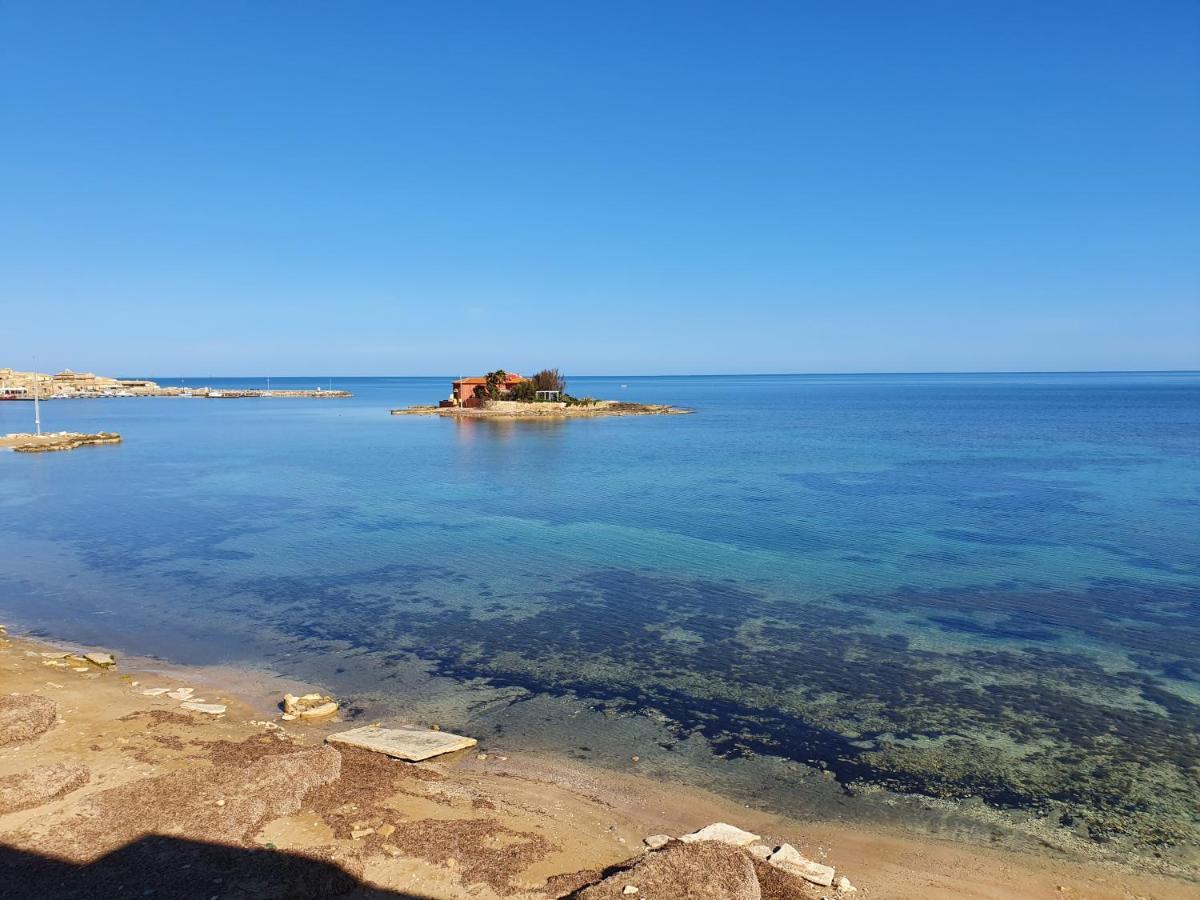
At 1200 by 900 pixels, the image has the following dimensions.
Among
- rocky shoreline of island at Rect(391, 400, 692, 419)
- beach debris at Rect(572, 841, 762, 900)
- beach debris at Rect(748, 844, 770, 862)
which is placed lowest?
Result: beach debris at Rect(748, 844, 770, 862)

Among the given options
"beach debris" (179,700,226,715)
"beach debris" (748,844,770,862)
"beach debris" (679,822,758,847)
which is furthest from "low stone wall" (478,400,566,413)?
"beach debris" (748,844,770,862)

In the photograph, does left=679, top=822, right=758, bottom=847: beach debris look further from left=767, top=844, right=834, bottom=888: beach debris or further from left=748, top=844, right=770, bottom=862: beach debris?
left=767, top=844, right=834, bottom=888: beach debris

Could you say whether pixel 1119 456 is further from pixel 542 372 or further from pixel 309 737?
pixel 542 372

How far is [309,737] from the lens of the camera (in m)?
13.4

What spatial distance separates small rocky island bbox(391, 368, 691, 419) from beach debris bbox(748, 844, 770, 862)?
318ft

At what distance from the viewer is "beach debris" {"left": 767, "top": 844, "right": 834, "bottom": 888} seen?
31.0 ft

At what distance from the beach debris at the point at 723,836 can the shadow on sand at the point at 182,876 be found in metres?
3.63

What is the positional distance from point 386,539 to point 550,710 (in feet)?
59.6

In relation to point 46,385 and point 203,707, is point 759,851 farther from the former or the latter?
point 46,385

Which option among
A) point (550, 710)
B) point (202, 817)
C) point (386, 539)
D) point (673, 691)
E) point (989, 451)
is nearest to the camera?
point (202, 817)

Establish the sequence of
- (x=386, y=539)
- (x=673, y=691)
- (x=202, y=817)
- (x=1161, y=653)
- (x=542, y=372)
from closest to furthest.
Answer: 1. (x=202, y=817)
2. (x=673, y=691)
3. (x=1161, y=653)
4. (x=386, y=539)
5. (x=542, y=372)

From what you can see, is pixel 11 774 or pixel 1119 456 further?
pixel 1119 456

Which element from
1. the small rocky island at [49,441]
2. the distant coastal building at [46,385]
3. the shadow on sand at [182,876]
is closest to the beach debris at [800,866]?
the shadow on sand at [182,876]

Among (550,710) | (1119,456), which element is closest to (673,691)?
(550,710)
